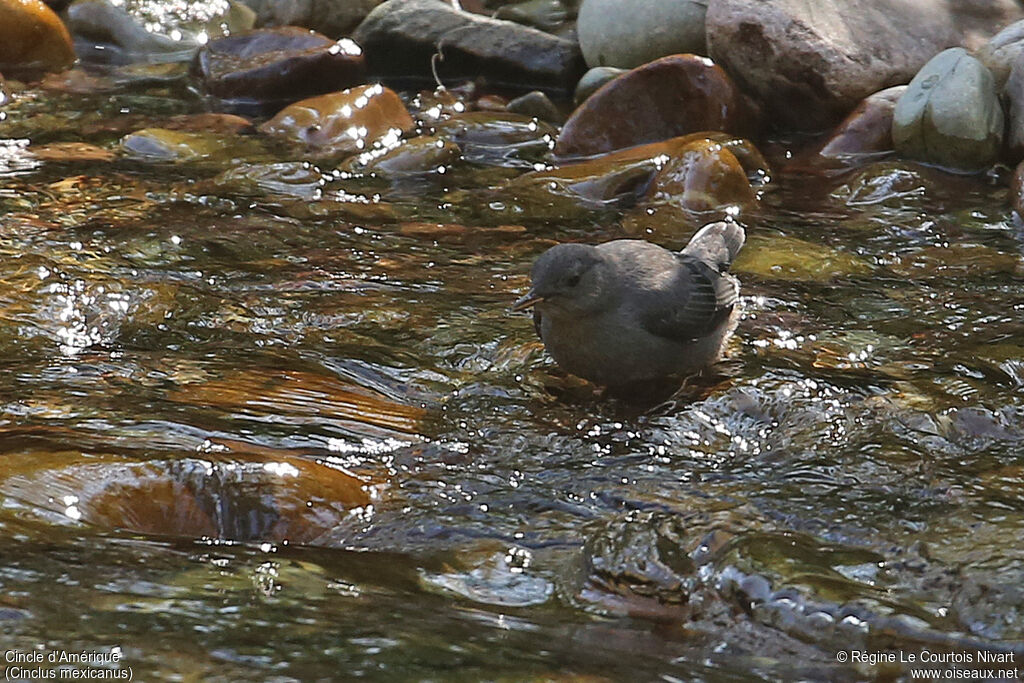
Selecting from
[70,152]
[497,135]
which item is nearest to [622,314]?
[497,135]

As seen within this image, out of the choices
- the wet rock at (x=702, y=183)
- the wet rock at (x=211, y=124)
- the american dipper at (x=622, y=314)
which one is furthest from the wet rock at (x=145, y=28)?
the american dipper at (x=622, y=314)

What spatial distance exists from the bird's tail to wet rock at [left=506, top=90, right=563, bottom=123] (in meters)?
4.03

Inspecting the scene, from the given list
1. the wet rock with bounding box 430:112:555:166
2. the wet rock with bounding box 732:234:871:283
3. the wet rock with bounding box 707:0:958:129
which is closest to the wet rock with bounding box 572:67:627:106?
the wet rock with bounding box 430:112:555:166

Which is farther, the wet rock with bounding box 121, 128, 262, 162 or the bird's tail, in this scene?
the wet rock with bounding box 121, 128, 262, 162

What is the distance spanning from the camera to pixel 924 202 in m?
7.98

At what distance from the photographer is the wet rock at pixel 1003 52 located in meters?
8.74

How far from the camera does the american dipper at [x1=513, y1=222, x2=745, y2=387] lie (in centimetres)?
520

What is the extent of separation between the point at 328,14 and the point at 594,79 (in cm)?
327

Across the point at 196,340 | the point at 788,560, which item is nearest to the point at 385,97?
the point at 196,340

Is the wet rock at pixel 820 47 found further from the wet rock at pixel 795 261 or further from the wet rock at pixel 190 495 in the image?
the wet rock at pixel 190 495

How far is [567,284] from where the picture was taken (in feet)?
17.0

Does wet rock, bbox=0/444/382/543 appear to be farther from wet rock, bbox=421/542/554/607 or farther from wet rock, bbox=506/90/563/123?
wet rock, bbox=506/90/563/123

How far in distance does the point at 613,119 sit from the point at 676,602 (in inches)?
233

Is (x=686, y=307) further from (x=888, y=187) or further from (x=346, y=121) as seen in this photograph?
(x=346, y=121)
